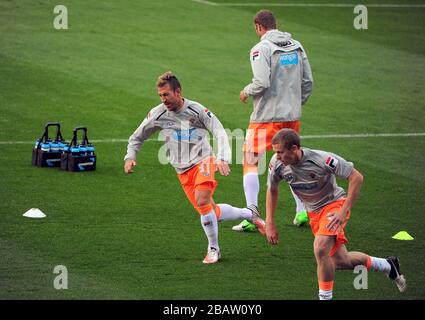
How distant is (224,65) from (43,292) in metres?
13.6

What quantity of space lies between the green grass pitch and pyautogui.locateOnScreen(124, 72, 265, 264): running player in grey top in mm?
538

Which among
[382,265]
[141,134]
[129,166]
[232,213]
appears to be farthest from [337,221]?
[141,134]

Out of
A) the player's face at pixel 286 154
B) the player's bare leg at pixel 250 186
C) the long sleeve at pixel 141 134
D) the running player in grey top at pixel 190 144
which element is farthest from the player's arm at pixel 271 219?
the player's bare leg at pixel 250 186

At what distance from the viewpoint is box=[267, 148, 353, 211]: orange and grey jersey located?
11672 millimetres

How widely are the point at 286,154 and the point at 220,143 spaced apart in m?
1.56

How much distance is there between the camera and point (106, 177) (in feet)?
56.1

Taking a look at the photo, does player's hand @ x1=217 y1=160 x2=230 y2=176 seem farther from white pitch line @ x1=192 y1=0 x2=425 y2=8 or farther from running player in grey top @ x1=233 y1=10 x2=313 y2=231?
white pitch line @ x1=192 y1=0 x2=425 y2=8

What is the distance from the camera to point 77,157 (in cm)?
1720

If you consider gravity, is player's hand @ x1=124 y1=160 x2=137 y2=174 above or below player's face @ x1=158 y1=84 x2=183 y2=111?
below

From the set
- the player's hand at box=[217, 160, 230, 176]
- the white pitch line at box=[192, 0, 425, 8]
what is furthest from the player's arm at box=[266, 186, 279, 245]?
the white pitch line at box=[192, 0, 425, 8]

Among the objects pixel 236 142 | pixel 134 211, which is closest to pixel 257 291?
pixel 134 211

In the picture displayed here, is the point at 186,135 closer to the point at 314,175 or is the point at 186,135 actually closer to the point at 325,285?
the point at 314,175

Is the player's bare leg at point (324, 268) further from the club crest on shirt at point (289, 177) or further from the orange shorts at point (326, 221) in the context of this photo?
the club crest on shirt at point (289, 177)

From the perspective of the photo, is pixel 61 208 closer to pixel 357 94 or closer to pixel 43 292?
pixel 43 292
